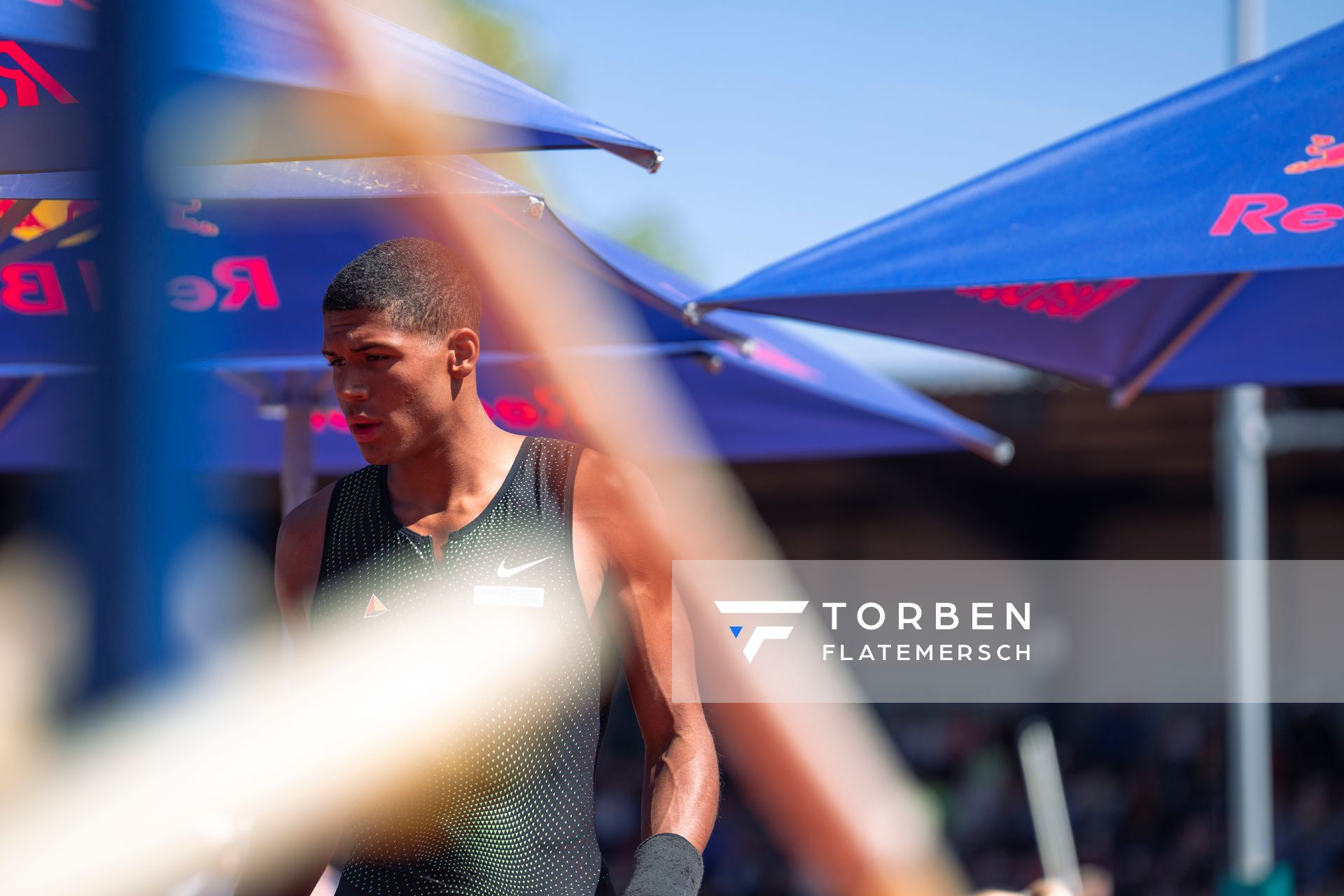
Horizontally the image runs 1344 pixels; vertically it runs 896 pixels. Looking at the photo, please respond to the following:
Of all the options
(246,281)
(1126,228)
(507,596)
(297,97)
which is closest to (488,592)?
(507,596)

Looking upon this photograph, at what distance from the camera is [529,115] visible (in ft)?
8.45

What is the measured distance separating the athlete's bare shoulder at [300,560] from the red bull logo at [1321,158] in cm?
200

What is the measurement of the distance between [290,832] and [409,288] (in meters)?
0.78

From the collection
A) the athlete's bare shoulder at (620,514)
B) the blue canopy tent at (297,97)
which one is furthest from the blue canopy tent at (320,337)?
the athlete's bare shoulder at (620,514)

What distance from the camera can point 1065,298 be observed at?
175 inches

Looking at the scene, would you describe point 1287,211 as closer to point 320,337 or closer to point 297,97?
point 297,97

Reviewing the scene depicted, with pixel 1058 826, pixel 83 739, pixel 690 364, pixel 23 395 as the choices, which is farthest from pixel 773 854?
pixel 83 739

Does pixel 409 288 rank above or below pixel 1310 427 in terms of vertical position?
above

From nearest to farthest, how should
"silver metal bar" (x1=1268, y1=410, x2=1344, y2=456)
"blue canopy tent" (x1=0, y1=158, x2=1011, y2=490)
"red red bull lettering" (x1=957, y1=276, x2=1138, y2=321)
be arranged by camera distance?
1. "blue canopy tent" (x1=0, y1=158, x2=1011, y2=490)
2. "red red bull lettering" (x1=957, y1=276, x2=1138, y2=321)
3. "silver metal bar" (x1=1268, y1=410, x2=1344, y2=456)

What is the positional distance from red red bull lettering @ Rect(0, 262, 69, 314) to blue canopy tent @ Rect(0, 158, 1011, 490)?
0.01m

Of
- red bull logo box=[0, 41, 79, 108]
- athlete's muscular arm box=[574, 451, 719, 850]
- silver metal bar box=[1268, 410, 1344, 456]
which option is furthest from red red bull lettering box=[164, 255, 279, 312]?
silver metal bar box=[1268, 410, 1344, 456]

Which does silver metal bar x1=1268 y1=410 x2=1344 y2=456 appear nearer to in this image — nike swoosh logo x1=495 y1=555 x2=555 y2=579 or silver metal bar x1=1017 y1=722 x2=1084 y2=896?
silver metal bar x1=1017 y1=722 x2=1084 y2=896

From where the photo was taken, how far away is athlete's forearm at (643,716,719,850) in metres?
1.94

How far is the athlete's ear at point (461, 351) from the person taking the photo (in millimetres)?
2092
